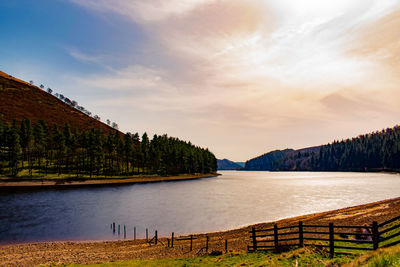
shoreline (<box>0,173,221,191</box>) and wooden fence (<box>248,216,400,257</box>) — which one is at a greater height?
wooden fence (<box>248,216,400,257</box>)

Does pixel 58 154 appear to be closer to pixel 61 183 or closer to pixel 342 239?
pixel 61 183

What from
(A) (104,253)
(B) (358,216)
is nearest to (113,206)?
(A) (104,253)

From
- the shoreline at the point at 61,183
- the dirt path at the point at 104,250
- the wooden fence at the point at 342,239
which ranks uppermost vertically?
the wooden fence at the point at 342,239

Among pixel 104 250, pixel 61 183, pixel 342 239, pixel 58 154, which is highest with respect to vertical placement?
pixel 58 154

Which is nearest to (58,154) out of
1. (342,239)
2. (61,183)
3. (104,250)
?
(61,183)

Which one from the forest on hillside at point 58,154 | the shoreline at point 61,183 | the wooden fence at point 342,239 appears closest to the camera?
the wooden fence at point 342,239

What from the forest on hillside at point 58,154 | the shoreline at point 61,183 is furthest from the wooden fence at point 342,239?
the forest on hillside at point 58,154

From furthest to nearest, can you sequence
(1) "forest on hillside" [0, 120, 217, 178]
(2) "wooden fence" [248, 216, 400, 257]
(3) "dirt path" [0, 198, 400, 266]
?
(1) "forest on hillside" [0, 120, 217, 178], (3) "dirt path" [0, 198, 400, 266], (2) "wooden fence" [248, 216, 400, 257]

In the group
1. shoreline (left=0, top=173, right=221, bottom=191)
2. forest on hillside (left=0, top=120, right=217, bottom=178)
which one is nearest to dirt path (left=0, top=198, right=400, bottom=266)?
shoreline (left=0, top=173, right=221, bottom=191)

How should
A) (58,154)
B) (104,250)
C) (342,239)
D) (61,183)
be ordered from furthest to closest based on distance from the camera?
1. (58,154)
2. (61,183)
3. (104,250)
4. (342,239)

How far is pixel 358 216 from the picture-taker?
44.3 meters

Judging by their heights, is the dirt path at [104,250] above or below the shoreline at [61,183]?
above

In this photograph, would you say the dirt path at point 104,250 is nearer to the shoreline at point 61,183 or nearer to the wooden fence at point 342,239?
the wooden fence at point 342,239

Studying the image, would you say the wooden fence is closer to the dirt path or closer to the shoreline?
the dirt path
